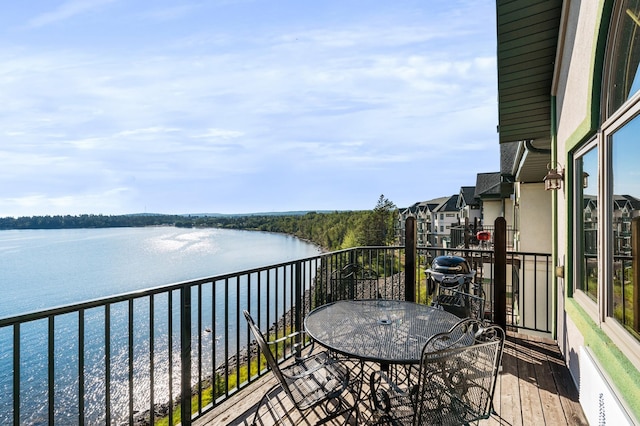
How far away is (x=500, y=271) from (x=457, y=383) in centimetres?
259

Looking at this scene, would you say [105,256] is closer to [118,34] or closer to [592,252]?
[118,34]

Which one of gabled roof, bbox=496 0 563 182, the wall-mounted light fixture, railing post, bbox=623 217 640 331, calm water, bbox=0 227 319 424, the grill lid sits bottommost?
calm water, bbox=0 227 319 424

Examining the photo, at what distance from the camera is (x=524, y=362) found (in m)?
3.23

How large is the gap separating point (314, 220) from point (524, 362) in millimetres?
58167

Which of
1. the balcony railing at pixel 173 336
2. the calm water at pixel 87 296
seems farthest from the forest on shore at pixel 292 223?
the balcony railing at pixel 173 336

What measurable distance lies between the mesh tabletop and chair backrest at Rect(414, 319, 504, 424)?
21 cm

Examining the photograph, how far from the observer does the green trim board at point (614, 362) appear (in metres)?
1.47

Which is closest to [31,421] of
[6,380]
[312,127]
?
[6,380]

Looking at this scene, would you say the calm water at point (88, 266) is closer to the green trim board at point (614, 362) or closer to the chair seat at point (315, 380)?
the chair seat at point (315, 380)

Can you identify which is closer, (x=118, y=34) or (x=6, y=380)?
(x=118, y=34)

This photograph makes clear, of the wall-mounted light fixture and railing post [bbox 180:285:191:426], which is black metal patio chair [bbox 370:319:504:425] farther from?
the wall-mounted light fixture

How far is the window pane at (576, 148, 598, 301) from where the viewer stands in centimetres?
225

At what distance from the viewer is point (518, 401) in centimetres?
257

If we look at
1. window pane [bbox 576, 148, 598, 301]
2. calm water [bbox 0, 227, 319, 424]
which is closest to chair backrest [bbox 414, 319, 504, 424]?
window pane [bbox 576, 148, 598, 301]
